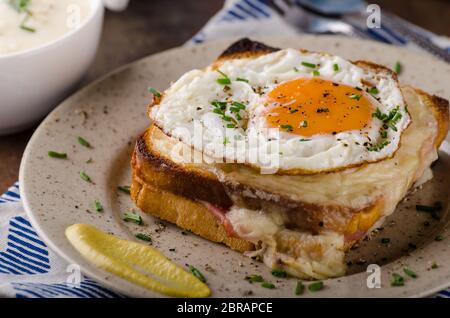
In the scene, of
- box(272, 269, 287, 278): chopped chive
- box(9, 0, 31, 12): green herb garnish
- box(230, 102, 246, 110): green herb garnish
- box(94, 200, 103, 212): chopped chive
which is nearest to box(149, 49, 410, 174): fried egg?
→ box(230, 102, 246, 110): green herb garnish

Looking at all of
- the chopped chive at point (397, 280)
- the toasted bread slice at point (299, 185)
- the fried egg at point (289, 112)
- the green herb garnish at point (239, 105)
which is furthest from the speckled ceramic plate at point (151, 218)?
the green herb garnish at point (239, 105)

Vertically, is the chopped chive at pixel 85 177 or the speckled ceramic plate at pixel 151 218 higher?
the speckled ceramic plate at pixel 151 218

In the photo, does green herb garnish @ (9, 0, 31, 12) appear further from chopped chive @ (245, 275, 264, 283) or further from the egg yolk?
chopped chive @ (245, 275, 264, 283)

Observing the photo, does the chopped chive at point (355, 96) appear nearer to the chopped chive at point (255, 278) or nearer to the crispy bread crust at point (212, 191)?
the crispy bread crust at point (212, 191)

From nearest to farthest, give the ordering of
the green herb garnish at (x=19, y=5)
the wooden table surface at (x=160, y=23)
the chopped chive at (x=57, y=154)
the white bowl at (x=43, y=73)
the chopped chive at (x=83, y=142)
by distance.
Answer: the chopped chive at (x=57, y=154)
the chopped chive at (x=83, y=142)
the white bowl at (x=43, y=73)
the green herb garnish at (x=19, y=5)
the wooden table surface at (x=160, y=23)
